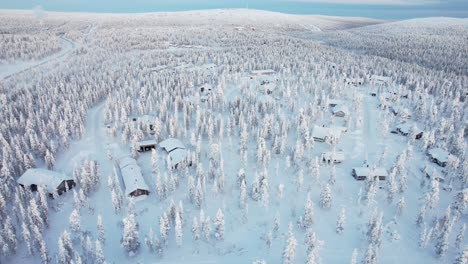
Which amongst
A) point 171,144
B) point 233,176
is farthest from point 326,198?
point 171,144

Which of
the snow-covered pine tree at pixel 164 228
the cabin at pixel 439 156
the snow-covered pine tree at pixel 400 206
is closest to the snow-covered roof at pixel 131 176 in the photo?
the snow-covered pine tree at pixel 164 228

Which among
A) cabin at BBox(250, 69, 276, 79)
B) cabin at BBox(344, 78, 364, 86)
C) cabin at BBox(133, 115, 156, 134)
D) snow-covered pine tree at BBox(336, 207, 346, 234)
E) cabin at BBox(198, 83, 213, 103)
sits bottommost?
snow-covered pine tree at BBox(336, 207, 346, 234)

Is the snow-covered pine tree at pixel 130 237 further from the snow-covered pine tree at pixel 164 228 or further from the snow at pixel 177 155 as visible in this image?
the snow at pixel 177 155

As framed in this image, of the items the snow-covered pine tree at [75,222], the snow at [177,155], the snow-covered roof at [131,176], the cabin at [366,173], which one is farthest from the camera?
the snow at [177,155]

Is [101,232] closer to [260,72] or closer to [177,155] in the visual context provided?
[177,155]

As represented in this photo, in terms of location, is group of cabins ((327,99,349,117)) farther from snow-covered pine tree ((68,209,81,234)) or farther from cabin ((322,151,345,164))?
snow-covered pine tree ((68,209,81,234))

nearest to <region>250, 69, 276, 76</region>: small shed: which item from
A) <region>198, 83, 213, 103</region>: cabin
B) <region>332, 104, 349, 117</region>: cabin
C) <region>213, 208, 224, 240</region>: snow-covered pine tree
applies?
<region>198, 83, 213, 103</region>: cabin

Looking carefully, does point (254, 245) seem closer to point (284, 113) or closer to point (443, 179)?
point (443, 179)
